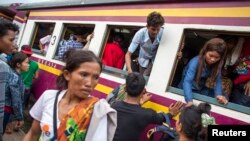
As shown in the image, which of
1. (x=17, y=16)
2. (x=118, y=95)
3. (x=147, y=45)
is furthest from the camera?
(x=17, y=16)

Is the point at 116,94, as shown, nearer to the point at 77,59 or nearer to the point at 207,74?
the point at 207,74

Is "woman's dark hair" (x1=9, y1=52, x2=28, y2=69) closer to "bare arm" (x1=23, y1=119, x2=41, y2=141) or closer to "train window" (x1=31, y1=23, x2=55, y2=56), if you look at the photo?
"bare arm" (x1=23, y1=119, x2=41, y2=141)

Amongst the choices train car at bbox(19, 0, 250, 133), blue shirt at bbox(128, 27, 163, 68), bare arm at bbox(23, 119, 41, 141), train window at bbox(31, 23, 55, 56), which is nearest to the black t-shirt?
train car at bbox(19, 0, 250, 133)

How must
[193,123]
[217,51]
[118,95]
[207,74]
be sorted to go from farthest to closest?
[118,95], [207,74], [217,51], [193,123]

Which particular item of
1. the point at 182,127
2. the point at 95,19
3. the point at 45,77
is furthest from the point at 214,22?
the point at 45,77

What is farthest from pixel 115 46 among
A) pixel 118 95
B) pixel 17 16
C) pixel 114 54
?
pixel 17 16

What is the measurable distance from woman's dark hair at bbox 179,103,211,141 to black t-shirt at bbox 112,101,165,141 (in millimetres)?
814

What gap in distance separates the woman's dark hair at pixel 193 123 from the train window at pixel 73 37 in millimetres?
3968

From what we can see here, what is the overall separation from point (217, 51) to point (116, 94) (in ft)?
4.37

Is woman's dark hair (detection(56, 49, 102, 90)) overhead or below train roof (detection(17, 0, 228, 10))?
below

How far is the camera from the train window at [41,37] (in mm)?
7473

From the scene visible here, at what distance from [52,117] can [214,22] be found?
2254 mm

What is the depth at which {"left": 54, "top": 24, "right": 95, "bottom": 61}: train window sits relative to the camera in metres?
6.22

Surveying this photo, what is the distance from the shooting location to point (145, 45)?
412 centimetres
